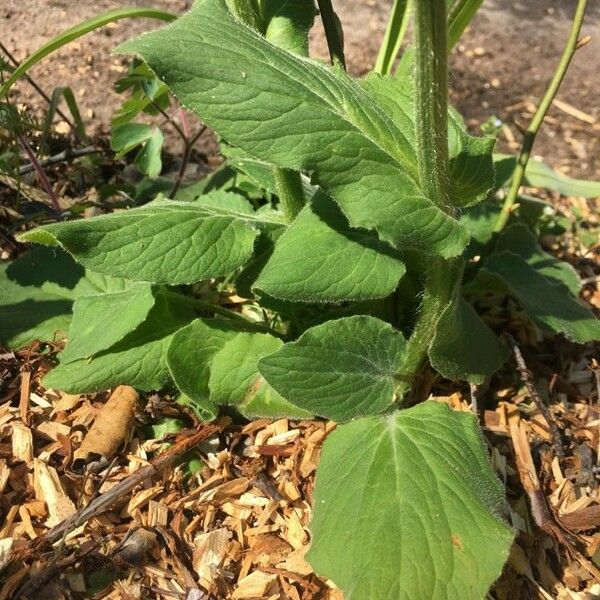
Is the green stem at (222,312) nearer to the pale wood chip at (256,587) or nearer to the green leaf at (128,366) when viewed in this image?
the green leaf at (128,366)

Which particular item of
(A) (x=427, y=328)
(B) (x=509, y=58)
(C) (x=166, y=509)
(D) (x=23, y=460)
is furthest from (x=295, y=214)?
(B) (x=509, y=58)

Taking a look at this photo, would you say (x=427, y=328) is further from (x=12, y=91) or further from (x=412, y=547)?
(x=12, y=91)

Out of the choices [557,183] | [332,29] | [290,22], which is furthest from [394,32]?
[557,183]

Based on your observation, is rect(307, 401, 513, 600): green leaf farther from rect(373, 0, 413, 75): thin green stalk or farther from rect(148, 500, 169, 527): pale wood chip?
rect(373, 0, 413, 75): thin green stalk

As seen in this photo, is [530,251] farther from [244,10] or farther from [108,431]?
[108,431]

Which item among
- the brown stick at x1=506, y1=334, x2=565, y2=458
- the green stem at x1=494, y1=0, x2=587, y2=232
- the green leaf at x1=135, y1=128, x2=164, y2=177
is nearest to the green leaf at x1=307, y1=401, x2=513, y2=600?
the brown stick at x1=506, y1=334, x2=565, y2=458

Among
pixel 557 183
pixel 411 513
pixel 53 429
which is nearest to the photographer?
pixel 411 513
